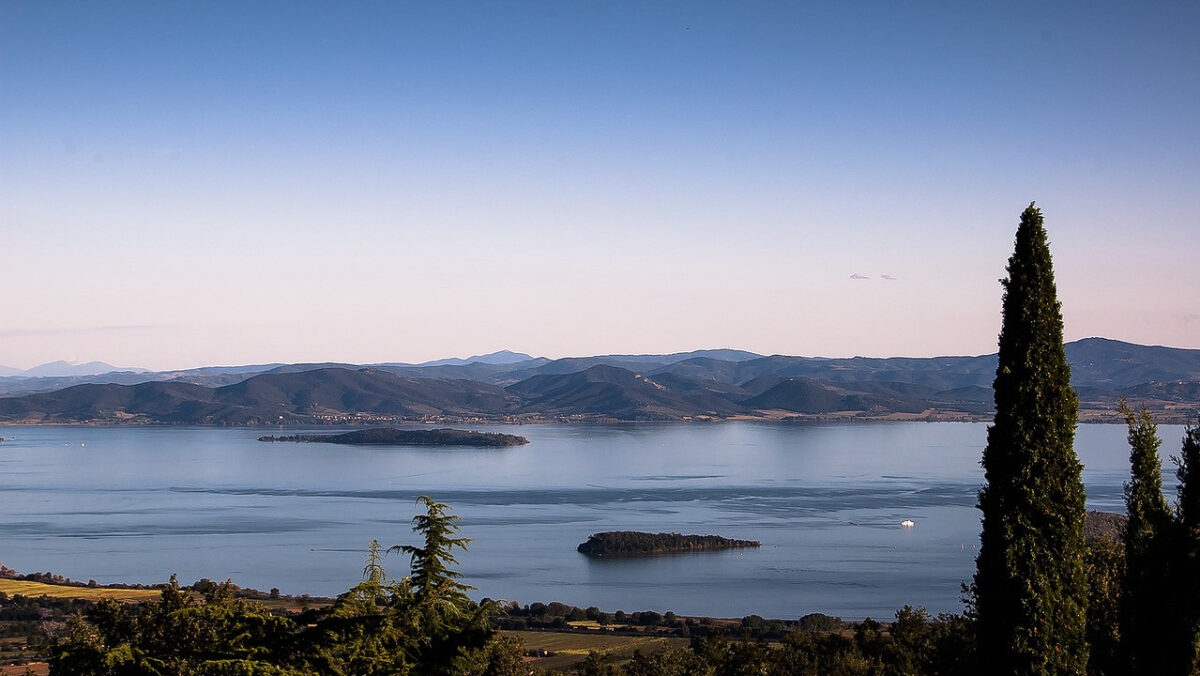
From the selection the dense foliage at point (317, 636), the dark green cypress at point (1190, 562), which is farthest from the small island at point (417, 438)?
the dark green cypress at point (1190, 562)

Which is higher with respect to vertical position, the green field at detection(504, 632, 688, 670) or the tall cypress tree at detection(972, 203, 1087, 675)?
the tall cypress tree at detection(972, 203, 1087, 675)

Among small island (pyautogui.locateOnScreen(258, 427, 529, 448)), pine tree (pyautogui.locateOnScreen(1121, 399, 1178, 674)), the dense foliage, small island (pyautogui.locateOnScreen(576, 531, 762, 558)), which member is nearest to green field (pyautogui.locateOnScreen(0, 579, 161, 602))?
small island (pyautogui.locateOnScreen(576, 531, 762, 558))

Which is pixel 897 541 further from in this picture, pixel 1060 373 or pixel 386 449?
pixel 386 449

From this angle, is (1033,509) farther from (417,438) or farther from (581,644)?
(417,438)

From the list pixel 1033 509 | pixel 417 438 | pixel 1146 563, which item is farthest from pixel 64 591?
pixel 417 438

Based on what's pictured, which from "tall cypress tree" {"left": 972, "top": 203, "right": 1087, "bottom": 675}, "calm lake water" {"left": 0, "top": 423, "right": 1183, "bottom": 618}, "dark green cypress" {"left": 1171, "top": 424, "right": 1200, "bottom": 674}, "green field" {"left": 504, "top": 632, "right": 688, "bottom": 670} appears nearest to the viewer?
"dark green cypress" {"left": 1171, "top": 424, "right": 1200, "bottom": 674}

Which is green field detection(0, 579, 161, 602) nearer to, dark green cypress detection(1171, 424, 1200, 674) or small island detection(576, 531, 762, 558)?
small island detection(576, 531, 762, 558)

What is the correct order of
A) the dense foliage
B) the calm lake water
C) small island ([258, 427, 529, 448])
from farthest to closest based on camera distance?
small island ([258, 427, 529, 448]) < the calm lake water < the dense foliage
